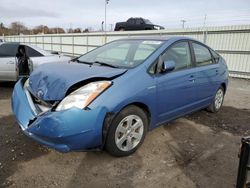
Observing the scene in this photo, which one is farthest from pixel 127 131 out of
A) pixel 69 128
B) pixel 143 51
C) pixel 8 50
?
pixel 8 50

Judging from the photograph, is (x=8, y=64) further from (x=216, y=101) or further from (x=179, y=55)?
(x=216, y=101)

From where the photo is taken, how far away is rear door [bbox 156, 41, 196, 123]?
3588 mm

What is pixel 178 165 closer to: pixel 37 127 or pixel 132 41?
pixel 37 127

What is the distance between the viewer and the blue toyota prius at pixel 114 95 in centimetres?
279

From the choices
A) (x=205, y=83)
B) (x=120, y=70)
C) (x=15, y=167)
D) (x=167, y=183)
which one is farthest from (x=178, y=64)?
(x=15, y=167)

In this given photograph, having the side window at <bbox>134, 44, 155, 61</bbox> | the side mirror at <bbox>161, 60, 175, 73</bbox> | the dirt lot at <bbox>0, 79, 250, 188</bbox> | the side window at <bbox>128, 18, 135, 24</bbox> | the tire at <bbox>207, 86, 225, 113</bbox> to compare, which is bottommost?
the dirt lot at <bbox>0, 79, 250, 188</bbox>

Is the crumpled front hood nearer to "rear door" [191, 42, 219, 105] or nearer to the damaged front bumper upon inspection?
the damaged front bumper

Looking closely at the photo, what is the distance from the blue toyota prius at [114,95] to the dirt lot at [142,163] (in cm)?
30

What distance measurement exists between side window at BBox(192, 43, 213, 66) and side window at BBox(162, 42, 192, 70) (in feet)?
0.85

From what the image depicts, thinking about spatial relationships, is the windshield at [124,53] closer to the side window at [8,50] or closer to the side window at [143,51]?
the side window at [143,51]

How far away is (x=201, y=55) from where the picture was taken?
462cm

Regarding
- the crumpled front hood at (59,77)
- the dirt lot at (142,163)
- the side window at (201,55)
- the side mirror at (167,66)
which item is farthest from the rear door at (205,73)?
the crumpled front hood at (59,77)

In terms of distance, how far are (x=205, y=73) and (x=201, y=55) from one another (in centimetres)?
36

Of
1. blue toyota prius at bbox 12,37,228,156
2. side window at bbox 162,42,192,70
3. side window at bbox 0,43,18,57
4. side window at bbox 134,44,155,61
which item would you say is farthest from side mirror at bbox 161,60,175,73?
side window at bbox 0,43,18,57
